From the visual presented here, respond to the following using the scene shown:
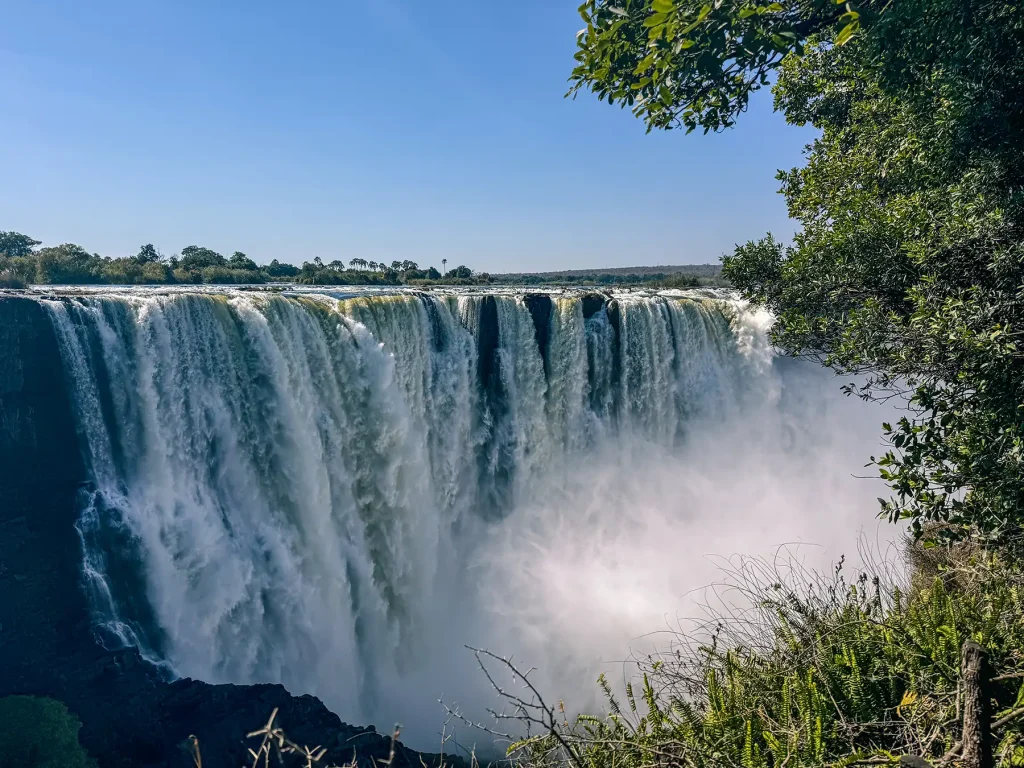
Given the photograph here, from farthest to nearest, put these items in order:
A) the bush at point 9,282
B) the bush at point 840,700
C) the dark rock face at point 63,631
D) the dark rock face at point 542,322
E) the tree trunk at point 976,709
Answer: the dark rock face at point 542,322 < the bush at point 9,282 < the dark rock face at point 63,631 < the bush at point 840,700 < the tree trunk at point 976,709

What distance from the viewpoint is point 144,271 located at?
22.3 m

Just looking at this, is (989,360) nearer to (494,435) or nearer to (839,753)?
(839,753)

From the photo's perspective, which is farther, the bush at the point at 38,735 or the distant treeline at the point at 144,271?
the distant treeline at the point at 144,271

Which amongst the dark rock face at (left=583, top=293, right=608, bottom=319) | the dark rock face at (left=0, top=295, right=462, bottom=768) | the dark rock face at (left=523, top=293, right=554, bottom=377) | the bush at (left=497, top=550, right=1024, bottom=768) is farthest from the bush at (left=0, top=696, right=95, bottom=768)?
the dark rock face at (left=583, top=293, right=608, bottom=319)

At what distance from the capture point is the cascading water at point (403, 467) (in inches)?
384

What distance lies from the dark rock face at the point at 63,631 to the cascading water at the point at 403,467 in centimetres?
32

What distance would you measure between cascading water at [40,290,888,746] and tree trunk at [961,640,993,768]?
34.5ft

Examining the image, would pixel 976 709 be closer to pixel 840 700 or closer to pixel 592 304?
pixel 840 700

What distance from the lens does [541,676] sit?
1268 centimetres

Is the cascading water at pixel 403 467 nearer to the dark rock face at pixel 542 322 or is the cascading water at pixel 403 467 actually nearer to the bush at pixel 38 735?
the dark rock face at pixel 542 322

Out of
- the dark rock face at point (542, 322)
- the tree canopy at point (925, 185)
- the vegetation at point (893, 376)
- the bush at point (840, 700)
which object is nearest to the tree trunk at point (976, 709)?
the vegetation at point (893, 376)

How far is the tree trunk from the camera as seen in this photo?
6.12 feet

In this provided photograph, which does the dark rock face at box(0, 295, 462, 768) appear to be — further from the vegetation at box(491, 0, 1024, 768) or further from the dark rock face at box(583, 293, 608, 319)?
the dark rock face at box(583, 293, 608, 319)

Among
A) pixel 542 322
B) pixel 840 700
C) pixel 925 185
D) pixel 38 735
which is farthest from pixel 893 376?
pixel 542 322
